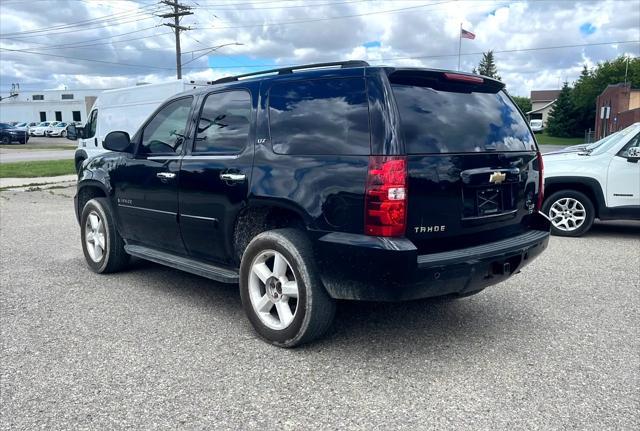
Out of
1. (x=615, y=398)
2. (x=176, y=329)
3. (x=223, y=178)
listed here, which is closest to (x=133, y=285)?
(x=176, y=329)

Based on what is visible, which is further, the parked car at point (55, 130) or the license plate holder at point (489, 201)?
the parked car at point (55, 130)

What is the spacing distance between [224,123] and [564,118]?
251ft

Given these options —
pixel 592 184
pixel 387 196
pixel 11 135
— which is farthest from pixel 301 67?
pixel 11 135

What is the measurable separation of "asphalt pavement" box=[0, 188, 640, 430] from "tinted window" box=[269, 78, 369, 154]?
1.40 m

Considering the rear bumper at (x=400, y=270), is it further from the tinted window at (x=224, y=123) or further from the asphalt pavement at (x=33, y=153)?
the asphalt pavement at (x=33, y=153)

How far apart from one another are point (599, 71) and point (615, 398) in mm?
89440

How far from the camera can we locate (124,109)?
1405 cm

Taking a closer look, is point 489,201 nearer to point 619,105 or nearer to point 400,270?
point 400,270

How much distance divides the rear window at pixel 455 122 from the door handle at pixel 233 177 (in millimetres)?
1252

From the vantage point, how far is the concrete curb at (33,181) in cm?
1526

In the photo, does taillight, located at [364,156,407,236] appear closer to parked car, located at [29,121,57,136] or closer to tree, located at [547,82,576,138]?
parked car, located at [29,121,57,136]

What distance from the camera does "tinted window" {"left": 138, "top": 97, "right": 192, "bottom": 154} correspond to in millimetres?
4926

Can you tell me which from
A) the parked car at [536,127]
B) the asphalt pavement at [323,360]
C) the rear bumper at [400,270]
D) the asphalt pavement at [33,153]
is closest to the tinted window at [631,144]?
the parked car at [536,127]

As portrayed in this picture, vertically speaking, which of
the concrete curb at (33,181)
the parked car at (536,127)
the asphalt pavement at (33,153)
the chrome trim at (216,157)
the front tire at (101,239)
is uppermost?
the parked car at (536,127)
